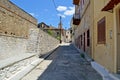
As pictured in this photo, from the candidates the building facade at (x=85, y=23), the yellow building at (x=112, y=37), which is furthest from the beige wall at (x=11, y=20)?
the yellow building at (x=112, y=37)

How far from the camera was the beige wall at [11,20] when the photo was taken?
1591cm

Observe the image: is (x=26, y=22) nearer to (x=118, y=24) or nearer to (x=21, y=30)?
(x=21, y=30)

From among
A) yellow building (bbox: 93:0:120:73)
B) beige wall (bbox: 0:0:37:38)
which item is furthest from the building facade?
beige wall (bbox: 0:0:37:38)

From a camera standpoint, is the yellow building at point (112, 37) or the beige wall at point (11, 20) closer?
the yellow building at point (112, 37)

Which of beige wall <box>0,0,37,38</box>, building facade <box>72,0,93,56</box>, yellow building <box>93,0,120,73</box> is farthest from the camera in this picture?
beige wall <box>0,0,37,38</box>

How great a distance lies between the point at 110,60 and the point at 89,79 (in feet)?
4.48

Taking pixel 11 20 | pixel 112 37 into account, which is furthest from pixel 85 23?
pixel 112 37

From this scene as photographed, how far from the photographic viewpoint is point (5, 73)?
7336 mm

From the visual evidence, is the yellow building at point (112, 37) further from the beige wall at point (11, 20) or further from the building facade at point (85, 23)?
the beige wall at point (11, 20)

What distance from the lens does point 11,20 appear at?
691 inches

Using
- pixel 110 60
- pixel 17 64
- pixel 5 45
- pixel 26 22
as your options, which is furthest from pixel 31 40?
pixel 26 22

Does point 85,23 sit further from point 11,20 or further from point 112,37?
point 112,37

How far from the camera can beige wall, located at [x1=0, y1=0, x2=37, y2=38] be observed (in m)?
15.9

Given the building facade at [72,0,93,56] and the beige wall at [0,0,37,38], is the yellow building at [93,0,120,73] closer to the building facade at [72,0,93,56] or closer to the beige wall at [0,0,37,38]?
the building facade at [72,0,93,56]
